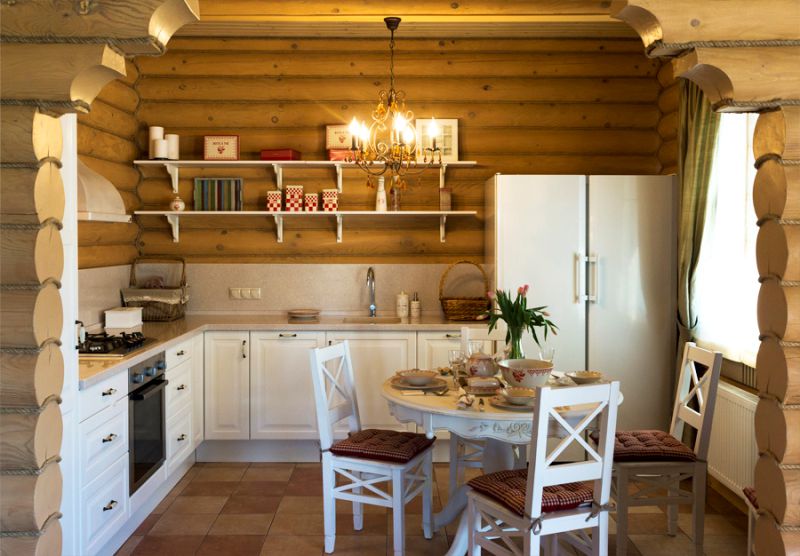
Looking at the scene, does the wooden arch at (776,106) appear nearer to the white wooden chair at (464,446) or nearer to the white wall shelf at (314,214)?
the white wooden chair at (464,446)

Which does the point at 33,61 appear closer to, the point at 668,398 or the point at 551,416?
the point at 551,416

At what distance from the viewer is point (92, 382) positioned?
3125 mm

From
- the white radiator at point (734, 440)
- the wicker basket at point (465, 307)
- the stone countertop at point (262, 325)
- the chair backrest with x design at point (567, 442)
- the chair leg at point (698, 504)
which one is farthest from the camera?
the wicker basket at point (465, 307)

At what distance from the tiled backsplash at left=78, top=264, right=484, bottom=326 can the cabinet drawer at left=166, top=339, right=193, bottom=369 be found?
0.83m

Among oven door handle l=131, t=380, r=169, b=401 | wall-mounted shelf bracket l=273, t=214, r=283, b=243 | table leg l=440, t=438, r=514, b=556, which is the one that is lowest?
table leg l=440, t=438, r=514, b=556

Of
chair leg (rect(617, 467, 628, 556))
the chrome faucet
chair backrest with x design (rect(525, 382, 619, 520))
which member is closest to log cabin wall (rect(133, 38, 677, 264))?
the chrome faucet

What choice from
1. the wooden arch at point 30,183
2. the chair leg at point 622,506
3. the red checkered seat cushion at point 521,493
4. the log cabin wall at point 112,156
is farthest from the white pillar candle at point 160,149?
the chair leg at point 622,506

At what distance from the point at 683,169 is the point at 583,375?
6.10 feet

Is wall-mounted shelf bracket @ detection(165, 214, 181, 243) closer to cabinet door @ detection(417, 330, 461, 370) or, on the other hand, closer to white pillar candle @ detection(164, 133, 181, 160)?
white pillar candle @ detection(164, 133, 181, 160)

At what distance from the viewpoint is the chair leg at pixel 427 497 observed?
11.9 feet

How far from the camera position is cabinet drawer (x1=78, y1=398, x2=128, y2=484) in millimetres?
3088

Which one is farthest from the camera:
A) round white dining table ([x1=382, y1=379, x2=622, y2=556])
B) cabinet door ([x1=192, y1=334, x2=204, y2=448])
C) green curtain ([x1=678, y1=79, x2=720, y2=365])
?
cabinet door ([x1=192, y1=334, x2=204, y2=448])

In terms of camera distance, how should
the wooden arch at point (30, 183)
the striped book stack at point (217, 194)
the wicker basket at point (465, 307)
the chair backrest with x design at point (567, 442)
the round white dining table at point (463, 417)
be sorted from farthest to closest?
the striped book stack at point (217, 194), the wicker basket at point (465, 307), the round white dining table at point (463, 417), the chair backrest with x design at point (567, 442), the wooden arch at point (30, 183)

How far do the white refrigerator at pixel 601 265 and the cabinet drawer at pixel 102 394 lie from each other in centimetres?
235
